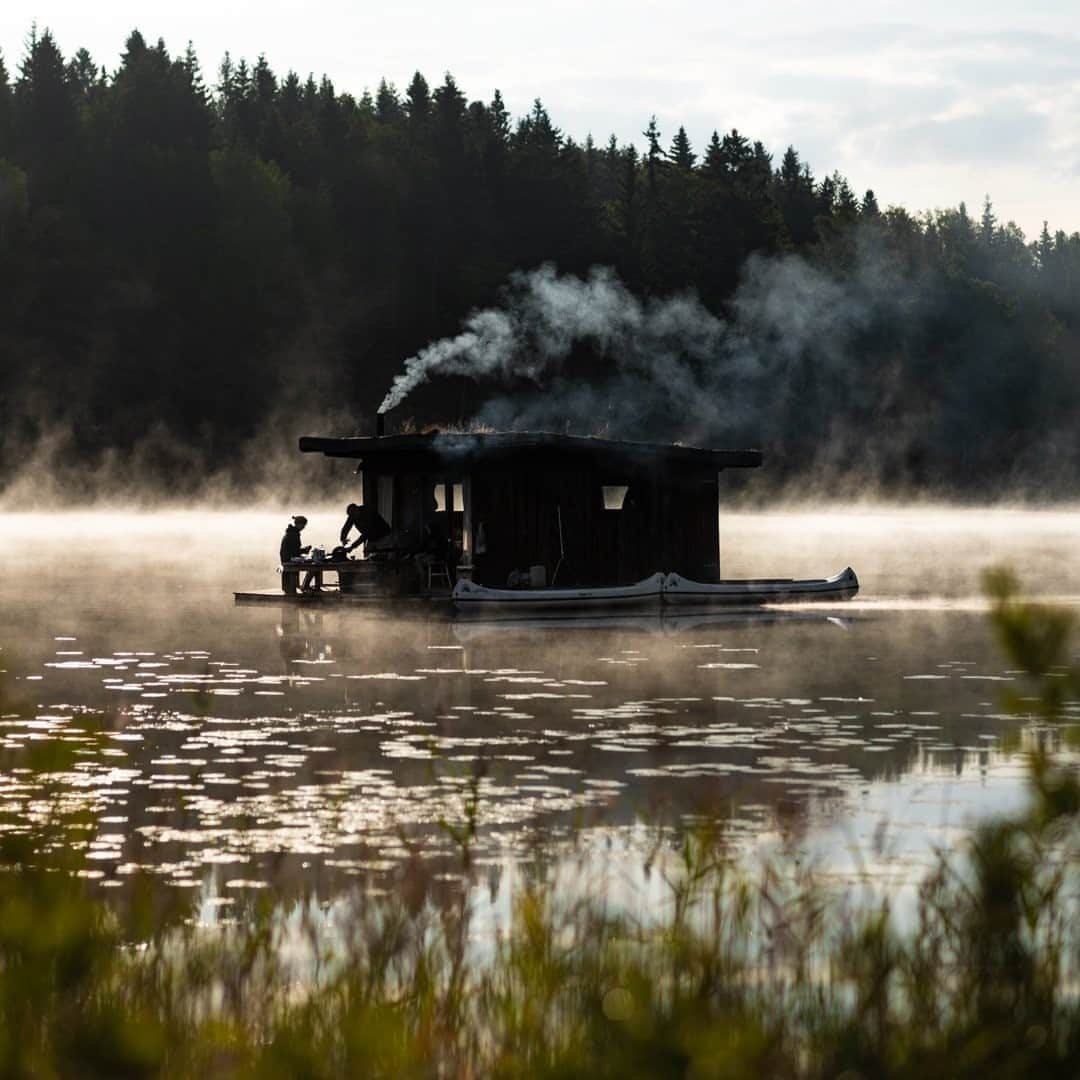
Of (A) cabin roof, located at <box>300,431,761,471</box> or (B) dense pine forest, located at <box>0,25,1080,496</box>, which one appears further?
(B) dense pine forest, located at <box>0,25,1080,496</box>

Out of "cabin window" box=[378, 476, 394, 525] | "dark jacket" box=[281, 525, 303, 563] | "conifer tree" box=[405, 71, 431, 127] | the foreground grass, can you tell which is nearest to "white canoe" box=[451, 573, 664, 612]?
"cabin window" box=[378, 476, 394, 525]

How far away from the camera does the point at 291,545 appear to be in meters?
37.4

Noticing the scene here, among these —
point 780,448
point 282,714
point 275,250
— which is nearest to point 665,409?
point 780,448

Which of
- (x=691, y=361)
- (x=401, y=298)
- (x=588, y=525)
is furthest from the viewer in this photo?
(x=691, y=361)

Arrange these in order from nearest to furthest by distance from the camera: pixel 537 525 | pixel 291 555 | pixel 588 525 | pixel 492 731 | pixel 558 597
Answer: pixel 492 731 < pixel 558 597 < pixel 537 525 < pixel 291 555 < pixel 588 525

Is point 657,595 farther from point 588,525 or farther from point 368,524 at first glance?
point 368,524

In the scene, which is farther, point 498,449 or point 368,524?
point 368,524

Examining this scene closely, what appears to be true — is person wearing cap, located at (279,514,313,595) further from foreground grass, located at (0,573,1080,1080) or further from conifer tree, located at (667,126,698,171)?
conifer tree, located at (667,126,698,171)

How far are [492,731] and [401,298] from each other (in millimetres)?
102006

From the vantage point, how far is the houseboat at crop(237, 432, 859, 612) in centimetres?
3606

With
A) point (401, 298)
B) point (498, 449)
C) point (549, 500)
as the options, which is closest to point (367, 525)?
point (498, 449)

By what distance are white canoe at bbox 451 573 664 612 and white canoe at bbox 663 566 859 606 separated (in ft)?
1.10

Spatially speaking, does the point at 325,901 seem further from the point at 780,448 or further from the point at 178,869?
the point at 780,448

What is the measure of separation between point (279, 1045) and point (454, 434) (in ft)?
100
